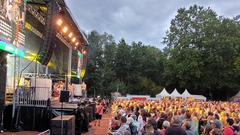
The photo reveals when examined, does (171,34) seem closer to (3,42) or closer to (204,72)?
(204,72)

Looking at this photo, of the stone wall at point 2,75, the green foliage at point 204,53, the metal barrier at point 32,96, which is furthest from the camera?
the green foliage at point 204,53

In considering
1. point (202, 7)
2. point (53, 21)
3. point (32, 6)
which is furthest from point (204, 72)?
point (53, 21)

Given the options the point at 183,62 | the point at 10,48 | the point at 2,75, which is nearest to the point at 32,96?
the point at 2,75

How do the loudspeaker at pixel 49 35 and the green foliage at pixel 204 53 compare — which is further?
the green foliage at pixel 204 53

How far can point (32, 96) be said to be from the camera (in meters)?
16.5

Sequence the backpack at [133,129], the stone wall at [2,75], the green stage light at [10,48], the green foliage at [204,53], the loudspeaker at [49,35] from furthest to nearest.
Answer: the green foliage at [204,53]
the stone wall at [2,75]
the loudspeaker at [49,35]
the green stage light at [10,48]
the backpack at [133,129]

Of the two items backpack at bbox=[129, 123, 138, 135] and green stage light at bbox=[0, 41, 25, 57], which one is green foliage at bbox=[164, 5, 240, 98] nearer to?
green stage light at bbox=[0, 41, 25, 57]

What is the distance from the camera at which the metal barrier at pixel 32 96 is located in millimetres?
16156

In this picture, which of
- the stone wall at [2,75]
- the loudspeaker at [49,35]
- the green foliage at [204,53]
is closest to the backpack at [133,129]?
the loudspeaker at [49,35]

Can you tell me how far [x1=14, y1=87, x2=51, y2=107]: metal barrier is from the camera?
16.2m

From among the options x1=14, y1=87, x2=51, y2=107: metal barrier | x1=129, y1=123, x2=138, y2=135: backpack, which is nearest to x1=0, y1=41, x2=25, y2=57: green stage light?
x1=14, y1=87, x2=51, y2=107: metal barrier

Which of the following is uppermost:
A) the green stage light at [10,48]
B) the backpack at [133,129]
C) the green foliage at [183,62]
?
the green foliage at [183,62]

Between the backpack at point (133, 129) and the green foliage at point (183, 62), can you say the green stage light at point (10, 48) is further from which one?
the green foliage at point (183, 62)

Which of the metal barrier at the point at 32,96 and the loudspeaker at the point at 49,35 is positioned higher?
the loudspeaker at the point at 49,35
